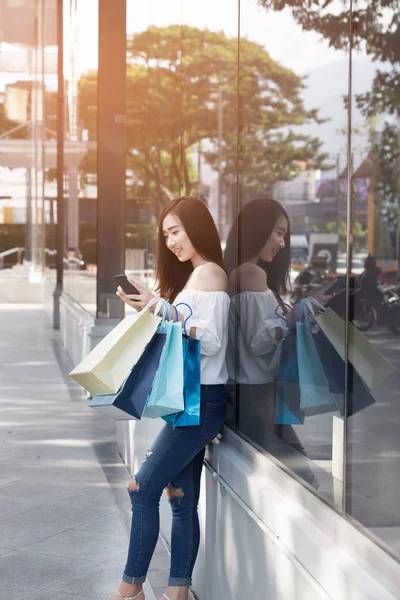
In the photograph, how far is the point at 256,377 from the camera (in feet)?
12.6

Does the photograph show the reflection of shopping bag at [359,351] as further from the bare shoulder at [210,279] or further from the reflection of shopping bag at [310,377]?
the bare shoulder at [210,279]

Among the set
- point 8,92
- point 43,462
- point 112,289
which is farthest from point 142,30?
point 8,92

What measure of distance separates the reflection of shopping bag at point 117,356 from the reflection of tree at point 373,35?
132 centimetres

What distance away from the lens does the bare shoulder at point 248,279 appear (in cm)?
372

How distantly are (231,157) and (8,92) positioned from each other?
24.0m

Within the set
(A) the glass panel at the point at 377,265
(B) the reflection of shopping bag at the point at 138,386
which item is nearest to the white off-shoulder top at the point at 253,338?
(B) the reflection of shopping bag at the point at 138,386

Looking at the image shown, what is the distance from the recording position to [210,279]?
13.2ft

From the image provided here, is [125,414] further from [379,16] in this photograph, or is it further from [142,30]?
[142,30]

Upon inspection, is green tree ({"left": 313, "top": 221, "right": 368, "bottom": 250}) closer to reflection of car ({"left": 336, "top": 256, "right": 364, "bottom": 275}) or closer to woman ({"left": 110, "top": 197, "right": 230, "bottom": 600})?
reflection of car ({"left": 336, "top": 256, "right": 364, "bottom": 275})

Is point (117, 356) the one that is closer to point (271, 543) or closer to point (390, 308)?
point (271, 543)

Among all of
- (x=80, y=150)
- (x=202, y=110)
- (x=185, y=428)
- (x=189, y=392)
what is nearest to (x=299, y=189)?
(x=189, y=392)

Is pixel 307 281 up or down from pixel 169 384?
up

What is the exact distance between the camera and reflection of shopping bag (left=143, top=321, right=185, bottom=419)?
369 cm

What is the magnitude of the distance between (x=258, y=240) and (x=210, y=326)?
0.41 meters
